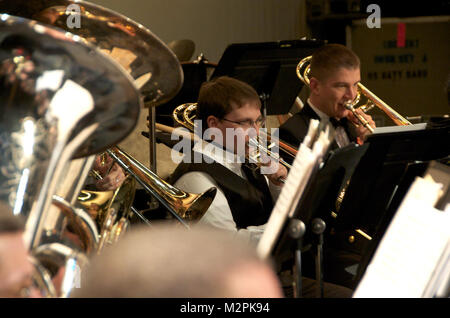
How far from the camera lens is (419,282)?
1185 millimetres

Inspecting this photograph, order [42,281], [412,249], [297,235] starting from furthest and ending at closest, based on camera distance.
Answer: [297,235] < [412,249] < [42,281]

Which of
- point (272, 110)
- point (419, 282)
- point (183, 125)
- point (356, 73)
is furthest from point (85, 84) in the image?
point (272, 110)

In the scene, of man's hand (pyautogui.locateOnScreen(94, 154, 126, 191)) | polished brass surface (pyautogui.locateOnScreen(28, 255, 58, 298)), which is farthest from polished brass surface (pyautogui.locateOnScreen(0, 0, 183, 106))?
man's hand (pyautogui.locateOnScreen(94, 154, 126, 191))

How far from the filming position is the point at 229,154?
7.34ft

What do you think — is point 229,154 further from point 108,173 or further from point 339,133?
point 339,133

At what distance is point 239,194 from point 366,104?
125 centimetres

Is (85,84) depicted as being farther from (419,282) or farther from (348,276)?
(348,276)

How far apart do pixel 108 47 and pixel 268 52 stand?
176 centimetres

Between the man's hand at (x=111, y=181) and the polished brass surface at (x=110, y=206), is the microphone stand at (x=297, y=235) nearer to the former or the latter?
the polished brass surface at (x=110, y=206)

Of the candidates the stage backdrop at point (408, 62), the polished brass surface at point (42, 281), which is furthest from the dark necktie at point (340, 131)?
the stage backdrop at point (408, 62)

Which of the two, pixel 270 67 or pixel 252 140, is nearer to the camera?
pixel 252 140

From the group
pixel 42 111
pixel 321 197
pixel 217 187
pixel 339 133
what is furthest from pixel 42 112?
pixel 339 133

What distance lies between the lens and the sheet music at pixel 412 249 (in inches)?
47.0

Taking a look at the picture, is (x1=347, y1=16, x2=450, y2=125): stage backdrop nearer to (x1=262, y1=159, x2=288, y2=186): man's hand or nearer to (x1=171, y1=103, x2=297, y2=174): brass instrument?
(x1=171, y1=103, x2=297, y2=174): brass instrument
